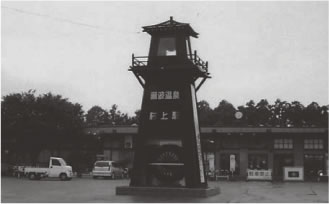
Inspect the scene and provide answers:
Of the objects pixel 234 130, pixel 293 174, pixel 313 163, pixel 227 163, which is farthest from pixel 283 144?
pixel 293 174

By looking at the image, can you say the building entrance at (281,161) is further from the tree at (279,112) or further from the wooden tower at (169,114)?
the tree at (279,112)

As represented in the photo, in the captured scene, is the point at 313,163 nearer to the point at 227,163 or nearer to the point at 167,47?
the point at 227,163

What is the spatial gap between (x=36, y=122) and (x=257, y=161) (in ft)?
72.7

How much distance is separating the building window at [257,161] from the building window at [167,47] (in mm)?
29962

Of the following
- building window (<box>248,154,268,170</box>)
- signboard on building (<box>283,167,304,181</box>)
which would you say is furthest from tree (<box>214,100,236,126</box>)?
signboard on building (<box>283,167,304,181</box>)

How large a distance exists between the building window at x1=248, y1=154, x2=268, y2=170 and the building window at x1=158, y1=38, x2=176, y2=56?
30.0 metres

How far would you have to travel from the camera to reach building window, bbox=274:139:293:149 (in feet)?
187

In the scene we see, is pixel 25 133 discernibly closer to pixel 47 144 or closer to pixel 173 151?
pixel 47 144

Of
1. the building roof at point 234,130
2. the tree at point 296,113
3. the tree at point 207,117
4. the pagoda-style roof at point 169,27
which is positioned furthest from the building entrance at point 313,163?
the tree at point 296,113

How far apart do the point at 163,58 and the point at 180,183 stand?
645 cm

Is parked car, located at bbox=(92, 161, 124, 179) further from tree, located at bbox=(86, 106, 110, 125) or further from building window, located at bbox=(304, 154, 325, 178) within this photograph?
tree, located at bbox=(86, 106, 110, 125)

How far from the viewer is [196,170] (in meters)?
28.3

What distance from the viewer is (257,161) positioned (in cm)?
5706

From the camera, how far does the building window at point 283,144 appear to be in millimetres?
57062
